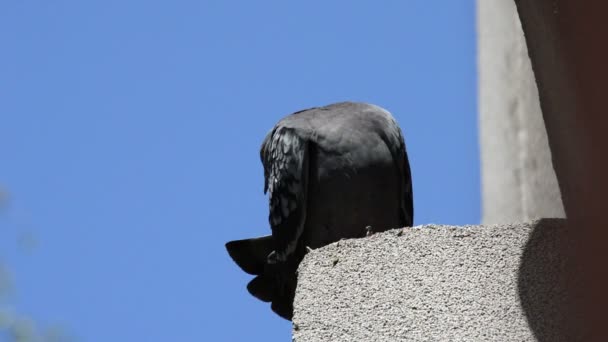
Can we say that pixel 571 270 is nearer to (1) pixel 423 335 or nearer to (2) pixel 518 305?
(2) pixel 518 305

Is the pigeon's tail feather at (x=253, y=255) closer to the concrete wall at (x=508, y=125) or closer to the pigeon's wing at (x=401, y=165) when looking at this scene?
the pigeon's wing at (x=401, y=165)

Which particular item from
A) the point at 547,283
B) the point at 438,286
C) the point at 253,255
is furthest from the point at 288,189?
the point at 547,283

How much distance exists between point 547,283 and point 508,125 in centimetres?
769

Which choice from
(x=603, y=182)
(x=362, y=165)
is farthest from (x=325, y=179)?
(x=603, y=182)

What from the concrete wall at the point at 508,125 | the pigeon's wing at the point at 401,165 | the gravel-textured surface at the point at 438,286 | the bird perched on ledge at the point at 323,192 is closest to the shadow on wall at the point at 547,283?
the gravel-textured surface at the point at 438,286

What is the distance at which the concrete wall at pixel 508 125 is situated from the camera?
1132 cm

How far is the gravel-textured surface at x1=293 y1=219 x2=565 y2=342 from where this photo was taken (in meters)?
4.83

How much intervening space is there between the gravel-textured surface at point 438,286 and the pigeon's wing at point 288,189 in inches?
70.2

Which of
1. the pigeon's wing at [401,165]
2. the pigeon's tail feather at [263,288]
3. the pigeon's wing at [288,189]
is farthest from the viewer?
the pigeon's wing at [401,165]

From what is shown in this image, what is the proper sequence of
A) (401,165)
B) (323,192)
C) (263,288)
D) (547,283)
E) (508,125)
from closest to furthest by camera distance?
(547,283) → (263,288) → (323,192) → (401,165) → (508,125)

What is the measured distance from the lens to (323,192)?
7.12 metres

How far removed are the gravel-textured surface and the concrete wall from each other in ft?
18.2

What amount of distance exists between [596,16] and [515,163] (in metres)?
8.24

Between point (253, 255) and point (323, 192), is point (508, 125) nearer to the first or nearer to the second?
point (323, 192)
